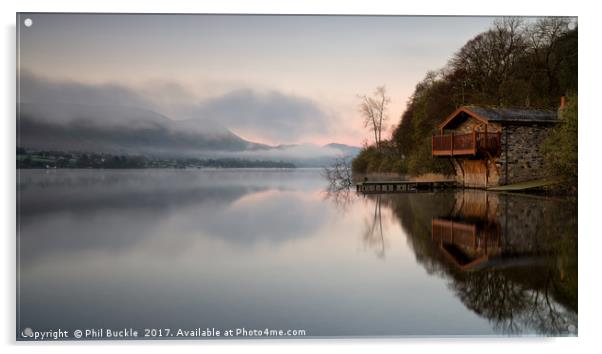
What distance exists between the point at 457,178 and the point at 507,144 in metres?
2.22

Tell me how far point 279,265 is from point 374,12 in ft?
10.3

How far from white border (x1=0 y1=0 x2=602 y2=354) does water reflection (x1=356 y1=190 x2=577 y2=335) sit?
23 centimetres

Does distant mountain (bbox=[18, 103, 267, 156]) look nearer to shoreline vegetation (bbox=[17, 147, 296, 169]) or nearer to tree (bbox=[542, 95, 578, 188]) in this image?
shoreline vegetation (bbox=[17, 147, 296, 169])

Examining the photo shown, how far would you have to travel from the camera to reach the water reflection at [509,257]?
16.8 ft

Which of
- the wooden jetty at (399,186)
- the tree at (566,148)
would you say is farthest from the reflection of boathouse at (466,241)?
the wooden jetty at (399,186)

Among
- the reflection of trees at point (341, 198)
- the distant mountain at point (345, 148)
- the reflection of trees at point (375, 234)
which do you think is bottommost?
the reflection of trees at point (375, 234)

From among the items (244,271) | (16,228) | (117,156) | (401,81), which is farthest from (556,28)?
(16,228)

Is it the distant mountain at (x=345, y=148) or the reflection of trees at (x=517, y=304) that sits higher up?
the distant mountain at (x=345, y=148)

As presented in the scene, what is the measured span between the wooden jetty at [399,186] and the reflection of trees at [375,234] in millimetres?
5389

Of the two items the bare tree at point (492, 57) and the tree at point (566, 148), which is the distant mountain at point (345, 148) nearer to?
the bare tree at point (492, 57)

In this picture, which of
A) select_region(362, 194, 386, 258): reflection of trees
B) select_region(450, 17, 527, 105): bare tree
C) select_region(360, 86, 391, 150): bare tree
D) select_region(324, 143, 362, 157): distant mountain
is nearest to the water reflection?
select_region(362, 194, 386, 258): reflection of trees

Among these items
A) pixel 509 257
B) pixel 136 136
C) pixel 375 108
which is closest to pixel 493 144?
pixel 375 108
